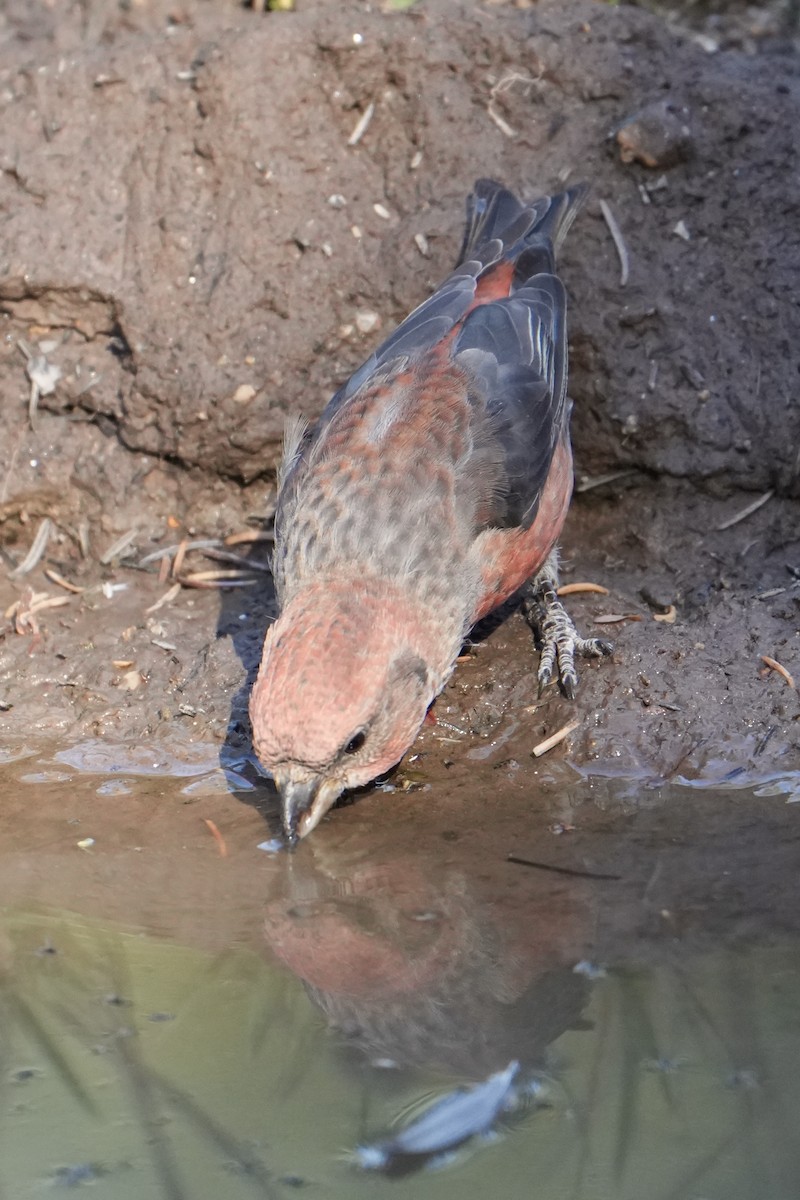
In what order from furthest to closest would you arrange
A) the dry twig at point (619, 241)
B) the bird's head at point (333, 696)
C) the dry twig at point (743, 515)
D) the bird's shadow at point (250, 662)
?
the dry twig at point (619, 241)
the dry twig at point (743, 515)
the bird's shadow at point (250, 662)
the bird's head at point (333, 696)

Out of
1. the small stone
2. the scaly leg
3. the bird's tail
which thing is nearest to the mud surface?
the small stone

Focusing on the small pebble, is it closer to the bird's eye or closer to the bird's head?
the bird's head

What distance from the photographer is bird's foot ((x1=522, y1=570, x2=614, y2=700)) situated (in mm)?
4727

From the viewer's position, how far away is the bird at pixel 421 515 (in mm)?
3752

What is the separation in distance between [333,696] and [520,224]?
2.46m

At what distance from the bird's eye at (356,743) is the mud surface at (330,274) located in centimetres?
144

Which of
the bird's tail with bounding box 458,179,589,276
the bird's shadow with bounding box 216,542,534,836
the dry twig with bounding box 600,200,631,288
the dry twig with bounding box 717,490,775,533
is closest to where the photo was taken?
the bird's shadow with bounding box 216,542,534,836

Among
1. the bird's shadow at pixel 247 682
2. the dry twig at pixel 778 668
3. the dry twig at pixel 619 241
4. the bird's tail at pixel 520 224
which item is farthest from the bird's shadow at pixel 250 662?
the dry twig at pixel 619 241

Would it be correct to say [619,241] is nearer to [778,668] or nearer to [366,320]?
[366,320]

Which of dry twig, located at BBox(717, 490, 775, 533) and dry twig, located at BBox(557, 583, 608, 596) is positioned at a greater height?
dry twig, located at BBox(717, 490, 775, 533)

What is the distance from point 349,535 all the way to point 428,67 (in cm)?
262

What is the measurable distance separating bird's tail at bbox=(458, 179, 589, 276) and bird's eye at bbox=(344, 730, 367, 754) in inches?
89.1

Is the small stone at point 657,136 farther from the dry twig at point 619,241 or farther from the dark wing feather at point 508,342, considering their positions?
the dark wing feather at point 508,342

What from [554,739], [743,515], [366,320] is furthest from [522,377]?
[554,739]
